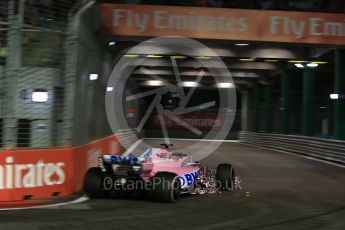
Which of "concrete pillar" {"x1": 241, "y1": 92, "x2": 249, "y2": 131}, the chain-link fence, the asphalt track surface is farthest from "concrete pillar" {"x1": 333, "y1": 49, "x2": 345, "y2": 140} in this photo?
"concrete pillar" {"x1": 241, "y1": 92, "x2": 249, "y2": 131}

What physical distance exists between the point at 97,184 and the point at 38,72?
2305 millimetres

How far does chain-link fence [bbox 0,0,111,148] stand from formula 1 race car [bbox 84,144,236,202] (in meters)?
1.00

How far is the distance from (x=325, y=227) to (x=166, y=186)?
290 cm

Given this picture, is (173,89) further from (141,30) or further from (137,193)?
(137,193)

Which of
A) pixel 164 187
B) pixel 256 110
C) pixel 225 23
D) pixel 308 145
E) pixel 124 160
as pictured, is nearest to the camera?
pixel 164 187

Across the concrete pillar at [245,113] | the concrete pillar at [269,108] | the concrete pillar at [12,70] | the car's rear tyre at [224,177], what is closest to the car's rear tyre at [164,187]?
the car's rear tyre at [224,177]

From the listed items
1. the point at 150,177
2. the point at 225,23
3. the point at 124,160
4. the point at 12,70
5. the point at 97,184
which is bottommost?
the point at 97,184

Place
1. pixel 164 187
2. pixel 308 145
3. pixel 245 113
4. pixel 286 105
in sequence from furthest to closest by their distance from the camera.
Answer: pixel 245 113 < pixel 286 105 < pixel 308 145 < pixel 164 187

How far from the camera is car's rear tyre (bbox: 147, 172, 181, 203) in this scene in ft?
30.7

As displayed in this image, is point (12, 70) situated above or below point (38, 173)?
above

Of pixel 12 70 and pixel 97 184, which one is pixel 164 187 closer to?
pixel 97 184

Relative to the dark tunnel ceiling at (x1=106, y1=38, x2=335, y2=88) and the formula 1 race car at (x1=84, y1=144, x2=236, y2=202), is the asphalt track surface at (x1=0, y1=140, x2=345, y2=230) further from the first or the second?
the dark tunnel ceiling at (x1=106, y1=38, x2=335, y2=88)

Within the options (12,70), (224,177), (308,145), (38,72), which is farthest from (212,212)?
(308,145)

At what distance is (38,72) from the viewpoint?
9.84 m
